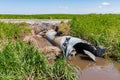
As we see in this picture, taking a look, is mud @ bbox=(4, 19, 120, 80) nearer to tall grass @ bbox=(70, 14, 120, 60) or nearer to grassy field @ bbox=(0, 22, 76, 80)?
tall grass @ bbox=(70, 14, 120, 60)

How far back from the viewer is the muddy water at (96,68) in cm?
727

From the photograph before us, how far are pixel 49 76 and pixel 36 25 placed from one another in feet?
23.3

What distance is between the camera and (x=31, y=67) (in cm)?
623

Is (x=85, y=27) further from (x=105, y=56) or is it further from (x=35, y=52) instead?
(x=35, y=52)

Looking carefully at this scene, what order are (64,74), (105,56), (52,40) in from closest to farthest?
(64,74)
(105,56)
(52,40)

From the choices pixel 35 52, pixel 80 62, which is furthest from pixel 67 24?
pixel 35 52

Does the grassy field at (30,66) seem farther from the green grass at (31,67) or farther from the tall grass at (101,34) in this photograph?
the tall grass at (101,34)

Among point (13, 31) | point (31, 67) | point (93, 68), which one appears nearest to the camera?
point (31, 67)

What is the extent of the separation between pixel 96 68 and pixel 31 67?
2.65 metres

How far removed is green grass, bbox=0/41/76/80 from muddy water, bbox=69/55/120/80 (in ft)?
3.12

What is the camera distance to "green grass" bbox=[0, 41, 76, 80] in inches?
236

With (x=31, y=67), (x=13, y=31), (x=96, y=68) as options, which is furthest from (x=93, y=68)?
(x=13, y=31)

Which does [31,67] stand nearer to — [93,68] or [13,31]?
[93,68]

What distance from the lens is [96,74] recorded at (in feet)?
24.7
